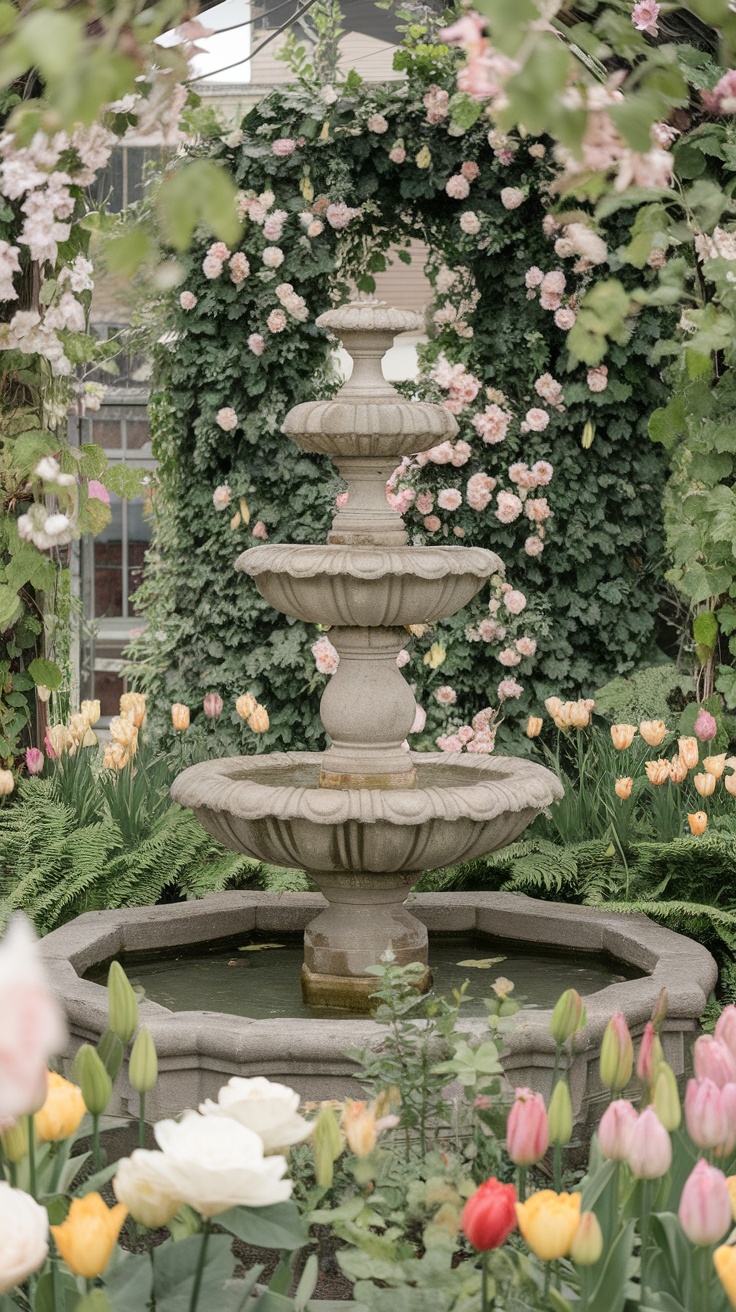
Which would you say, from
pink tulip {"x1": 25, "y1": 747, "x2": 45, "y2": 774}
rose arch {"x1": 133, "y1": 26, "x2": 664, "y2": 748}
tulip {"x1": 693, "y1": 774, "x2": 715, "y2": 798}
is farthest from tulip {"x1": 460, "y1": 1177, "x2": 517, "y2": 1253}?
rose arch {"x1": 133, "y1": 26, "x2": 664, "y2": 748}

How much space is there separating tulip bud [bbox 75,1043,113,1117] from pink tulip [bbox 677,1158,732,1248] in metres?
0.65

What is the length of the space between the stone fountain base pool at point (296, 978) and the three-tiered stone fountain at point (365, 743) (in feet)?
0.96

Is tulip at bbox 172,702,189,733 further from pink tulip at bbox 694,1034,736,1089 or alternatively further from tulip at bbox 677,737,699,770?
pink tulip at bbox 694,1034,736,1089

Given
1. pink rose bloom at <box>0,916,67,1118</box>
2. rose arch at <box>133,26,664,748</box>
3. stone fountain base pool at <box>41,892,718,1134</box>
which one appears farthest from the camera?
→ rose arch at <box>133,26,664,748</box>

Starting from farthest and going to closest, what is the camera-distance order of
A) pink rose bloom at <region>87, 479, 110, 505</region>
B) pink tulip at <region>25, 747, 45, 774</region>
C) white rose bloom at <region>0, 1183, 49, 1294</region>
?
1. pink rose bloom at <region>87, 479, 110, 505</region>
2. pink tulip at <region>25, 747, 45, 774</region>
3. white rose bloom at <region>0, 1183, 49, 1294</region>

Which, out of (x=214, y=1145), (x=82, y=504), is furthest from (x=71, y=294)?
(x=214, y=1145)

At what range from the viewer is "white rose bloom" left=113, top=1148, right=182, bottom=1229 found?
143 centimetres

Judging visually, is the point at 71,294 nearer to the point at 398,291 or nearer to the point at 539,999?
the point at 539,999

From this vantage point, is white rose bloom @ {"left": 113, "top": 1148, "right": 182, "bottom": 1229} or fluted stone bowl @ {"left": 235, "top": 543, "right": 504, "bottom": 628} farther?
fluted stone bowl @ {"left": 235, "top": 543, "right": 504, "bottom": 628}

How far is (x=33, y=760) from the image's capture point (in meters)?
5.16

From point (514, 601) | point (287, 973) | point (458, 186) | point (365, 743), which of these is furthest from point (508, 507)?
point (287, 973)

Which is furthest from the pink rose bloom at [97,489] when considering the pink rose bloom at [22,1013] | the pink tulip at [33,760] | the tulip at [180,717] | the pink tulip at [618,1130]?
the pink rose bloom at [22,1013]

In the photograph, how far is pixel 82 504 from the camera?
505 cm

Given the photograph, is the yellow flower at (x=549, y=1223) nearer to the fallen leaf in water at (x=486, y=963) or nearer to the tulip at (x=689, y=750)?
the fallen leaf in water at (x=486, y=963)
